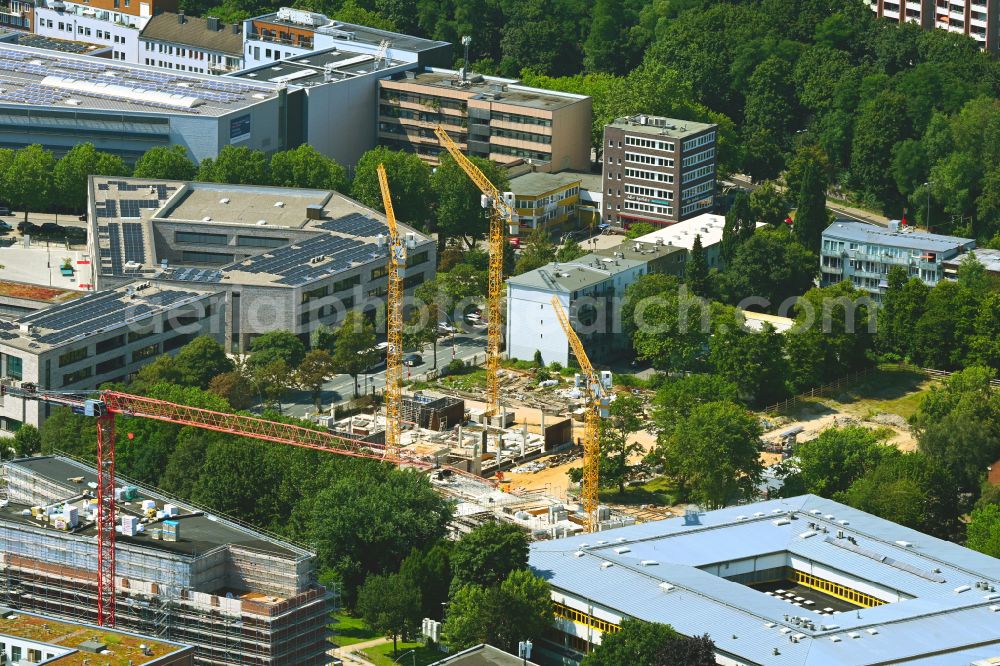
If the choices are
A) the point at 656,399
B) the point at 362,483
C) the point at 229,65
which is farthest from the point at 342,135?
the point at 362,483

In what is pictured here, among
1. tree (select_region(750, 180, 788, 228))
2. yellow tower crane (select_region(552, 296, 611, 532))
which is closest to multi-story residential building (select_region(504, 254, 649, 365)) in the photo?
yellow tower crane (select_region(552, 296, 611, 532))

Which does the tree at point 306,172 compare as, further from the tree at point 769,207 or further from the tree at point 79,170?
the tree at point 769,207

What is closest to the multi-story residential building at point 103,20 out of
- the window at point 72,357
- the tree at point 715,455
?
the window at point 72,357

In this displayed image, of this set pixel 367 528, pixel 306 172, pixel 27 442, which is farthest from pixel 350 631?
pixel 306 172

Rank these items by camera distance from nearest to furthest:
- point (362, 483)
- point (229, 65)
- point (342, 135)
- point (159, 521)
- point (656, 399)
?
1. point (159, 521)
2. point (362, 483)
3. point (656, 399)
4. point (342, 135)
5. point (229, 65)

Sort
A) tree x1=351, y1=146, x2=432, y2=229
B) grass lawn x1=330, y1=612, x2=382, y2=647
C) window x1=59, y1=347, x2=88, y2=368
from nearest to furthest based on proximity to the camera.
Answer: grass lawn x1=330, y1=612, x2=382, y2=647
window x1=59, y1=347, x2=88, y2=368
tree x1=351, y1=146, x2=432, y2=229

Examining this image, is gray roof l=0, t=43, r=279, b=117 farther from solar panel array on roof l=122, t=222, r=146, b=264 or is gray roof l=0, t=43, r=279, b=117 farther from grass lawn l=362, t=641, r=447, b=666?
grass lawn l=362, t=641, r=447, b=666

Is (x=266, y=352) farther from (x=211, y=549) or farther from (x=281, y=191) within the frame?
(x=211, y=549)
